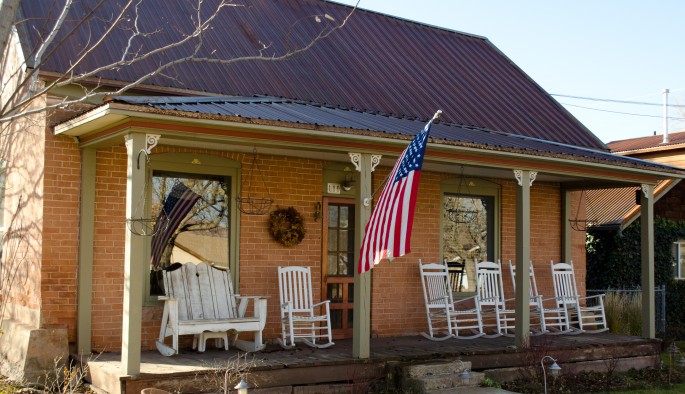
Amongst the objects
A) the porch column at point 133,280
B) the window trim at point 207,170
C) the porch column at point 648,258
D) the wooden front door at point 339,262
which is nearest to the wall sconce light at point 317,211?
the wooden front door at point 339,262

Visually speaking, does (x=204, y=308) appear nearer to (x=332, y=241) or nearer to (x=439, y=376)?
(x=332, y=241)

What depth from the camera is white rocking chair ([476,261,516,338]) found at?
11.6m

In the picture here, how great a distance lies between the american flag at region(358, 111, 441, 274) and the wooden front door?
3453 mm

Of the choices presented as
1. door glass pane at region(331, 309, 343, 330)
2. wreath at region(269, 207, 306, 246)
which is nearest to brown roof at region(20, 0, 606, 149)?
wreath at region(269, 207, 306, 246)

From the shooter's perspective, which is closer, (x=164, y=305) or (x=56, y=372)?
(x=56, y=372)

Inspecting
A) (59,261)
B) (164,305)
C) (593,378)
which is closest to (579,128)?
(593,378)

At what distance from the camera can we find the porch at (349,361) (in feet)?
25.4

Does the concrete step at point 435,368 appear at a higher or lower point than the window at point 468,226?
lower

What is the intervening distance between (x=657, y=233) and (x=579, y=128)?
4093mm

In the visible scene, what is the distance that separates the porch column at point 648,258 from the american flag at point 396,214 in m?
6.05

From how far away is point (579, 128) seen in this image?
46.5 feet

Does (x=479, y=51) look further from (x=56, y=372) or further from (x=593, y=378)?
(x=56, y=372)

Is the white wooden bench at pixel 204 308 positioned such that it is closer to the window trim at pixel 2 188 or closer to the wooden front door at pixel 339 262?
the wooden front door at pixel 339 262

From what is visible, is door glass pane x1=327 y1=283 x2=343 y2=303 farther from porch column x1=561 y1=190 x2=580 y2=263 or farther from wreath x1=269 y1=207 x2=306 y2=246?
porch column x1=561 y1=190 x2=580 y2=263
